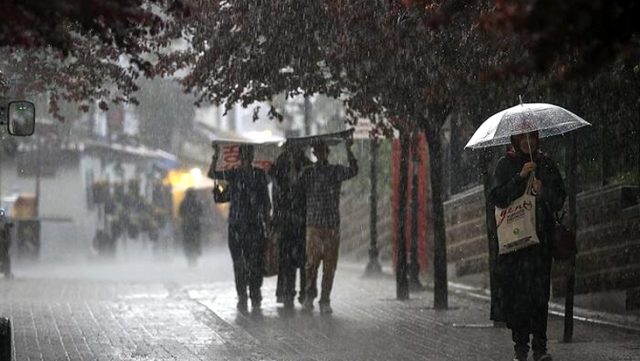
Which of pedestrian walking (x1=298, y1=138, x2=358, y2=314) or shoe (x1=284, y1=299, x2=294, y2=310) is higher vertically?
pedestrian walking (x1=298, y1=138, x2=358, y2=314)

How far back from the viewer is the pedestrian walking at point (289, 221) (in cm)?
1577

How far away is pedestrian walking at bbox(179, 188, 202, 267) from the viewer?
1144 inches

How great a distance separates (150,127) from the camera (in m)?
52.2

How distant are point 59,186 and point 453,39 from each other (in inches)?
892

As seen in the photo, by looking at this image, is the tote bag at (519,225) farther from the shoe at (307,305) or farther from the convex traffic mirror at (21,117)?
the shoe at (307,305)

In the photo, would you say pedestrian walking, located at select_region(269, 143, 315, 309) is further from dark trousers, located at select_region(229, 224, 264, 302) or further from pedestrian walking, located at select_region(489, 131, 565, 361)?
pedestrian walking, located at select_region(489, 131, 565, 361)

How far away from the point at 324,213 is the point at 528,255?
5264mm

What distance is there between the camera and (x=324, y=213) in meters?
15.1

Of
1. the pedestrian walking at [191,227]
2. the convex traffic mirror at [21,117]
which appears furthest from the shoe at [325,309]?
the pedestrian walking at [191,227]

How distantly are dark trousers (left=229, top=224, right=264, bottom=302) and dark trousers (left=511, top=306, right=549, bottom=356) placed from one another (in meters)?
5.80

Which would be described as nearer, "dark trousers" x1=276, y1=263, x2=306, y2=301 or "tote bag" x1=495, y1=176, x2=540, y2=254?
"tote bag" x1=495, y1=176, x2=540, y2=254

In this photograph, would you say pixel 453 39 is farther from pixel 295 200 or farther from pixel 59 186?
pixel 59 186

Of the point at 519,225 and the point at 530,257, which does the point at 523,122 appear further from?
the point at 530,257

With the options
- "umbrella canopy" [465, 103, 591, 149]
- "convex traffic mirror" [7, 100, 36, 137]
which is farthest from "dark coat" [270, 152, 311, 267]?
"umbrella canopy" [465, 103, 591, 149]
